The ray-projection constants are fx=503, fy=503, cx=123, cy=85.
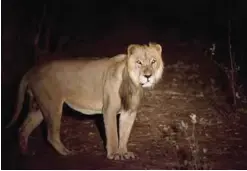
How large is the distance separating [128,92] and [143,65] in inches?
10.3

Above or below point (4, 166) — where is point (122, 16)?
above

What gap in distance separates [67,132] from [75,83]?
832mm

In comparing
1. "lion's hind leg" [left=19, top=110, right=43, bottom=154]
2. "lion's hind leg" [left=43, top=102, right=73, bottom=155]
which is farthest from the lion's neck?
"lion's hind leg" [left=19, top=110, right=43, bottom=154]

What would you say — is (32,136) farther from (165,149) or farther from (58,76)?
(165,149)

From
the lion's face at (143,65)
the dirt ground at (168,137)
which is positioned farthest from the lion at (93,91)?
the dirt ground at (168,137)

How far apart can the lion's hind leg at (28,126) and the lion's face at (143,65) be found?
0.96 m

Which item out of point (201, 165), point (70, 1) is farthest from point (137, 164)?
point (70, 1)

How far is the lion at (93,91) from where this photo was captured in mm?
3924

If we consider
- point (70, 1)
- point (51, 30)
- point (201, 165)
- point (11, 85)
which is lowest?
point (201, 165)

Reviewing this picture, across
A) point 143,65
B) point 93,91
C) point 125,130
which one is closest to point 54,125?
point 93,91

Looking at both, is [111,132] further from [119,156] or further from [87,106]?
[87,106]

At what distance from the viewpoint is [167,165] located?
4.01 m

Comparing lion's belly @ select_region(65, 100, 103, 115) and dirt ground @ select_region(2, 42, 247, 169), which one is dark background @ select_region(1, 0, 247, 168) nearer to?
dirt ground @ select_region(2, 42, 247, 169)

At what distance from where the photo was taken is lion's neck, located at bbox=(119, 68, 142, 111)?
3906 mm
